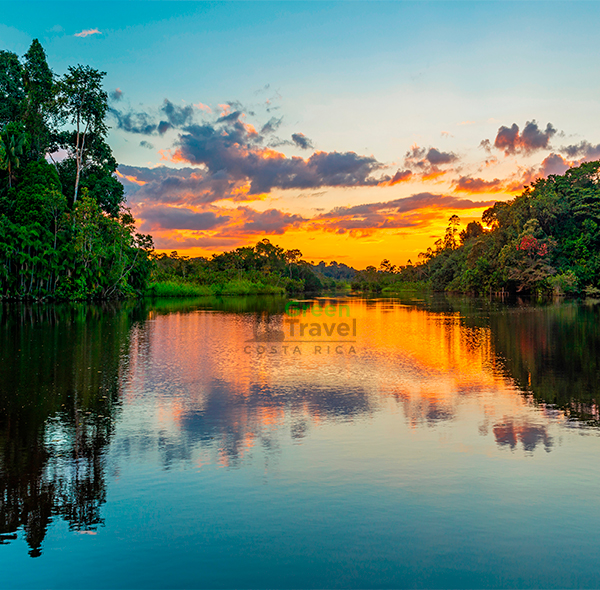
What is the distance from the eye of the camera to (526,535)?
181 inches

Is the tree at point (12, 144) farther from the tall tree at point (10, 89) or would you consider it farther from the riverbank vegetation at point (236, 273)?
the riverbank vegetation at point (236, 273)

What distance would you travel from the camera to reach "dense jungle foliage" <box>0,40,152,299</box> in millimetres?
39281

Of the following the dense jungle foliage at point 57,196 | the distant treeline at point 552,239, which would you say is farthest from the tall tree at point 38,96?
the distant treeline at point 552,239

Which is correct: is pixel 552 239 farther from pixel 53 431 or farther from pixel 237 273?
pixel 53 431

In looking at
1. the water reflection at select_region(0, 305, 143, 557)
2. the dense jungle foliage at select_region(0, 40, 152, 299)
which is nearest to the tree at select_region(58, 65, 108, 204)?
the dense jungle foliage at select_region(0, 40, 152, 299)

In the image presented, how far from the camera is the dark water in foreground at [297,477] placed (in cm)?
417

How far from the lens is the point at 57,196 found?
40.3m

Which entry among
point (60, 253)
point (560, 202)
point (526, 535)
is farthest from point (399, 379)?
point (560, 202)

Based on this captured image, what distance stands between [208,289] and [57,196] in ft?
122

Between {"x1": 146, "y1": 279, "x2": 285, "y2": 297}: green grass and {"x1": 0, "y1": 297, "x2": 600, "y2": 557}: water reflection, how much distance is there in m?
47.8

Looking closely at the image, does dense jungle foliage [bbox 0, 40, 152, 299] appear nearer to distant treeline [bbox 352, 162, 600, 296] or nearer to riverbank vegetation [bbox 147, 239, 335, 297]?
riverbank vegetation [bbox 147, 239, 335, 297]

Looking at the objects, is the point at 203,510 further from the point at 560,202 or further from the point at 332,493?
the point at 560,202

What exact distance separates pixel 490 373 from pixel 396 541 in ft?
29.3

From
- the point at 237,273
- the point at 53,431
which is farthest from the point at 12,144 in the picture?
the point at 237,273
